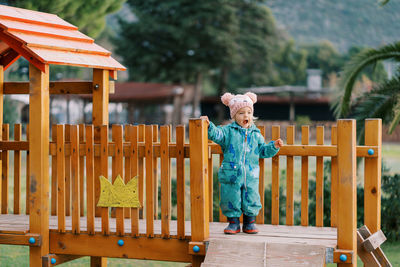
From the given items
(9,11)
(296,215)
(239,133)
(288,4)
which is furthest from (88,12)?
(288,4)

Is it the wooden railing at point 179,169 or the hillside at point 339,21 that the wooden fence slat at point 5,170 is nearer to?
the wooden railing at point 179,169

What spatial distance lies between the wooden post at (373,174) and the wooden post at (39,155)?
326cm

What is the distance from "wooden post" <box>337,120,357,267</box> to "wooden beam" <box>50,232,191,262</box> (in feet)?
4.95

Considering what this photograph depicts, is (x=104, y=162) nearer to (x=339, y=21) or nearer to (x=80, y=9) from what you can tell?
(x=80, y=9)

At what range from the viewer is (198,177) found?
17.4ft

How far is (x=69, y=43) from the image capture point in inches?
257

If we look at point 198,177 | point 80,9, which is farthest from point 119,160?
point 80,9

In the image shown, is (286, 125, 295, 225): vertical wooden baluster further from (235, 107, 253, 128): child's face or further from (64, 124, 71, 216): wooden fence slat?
(64, 124, 71, 216): wooden fence slat

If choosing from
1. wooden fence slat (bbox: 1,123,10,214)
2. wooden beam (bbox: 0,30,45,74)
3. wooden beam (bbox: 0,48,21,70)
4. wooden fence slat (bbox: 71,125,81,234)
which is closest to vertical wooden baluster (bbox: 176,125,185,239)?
wooden fence slat (bbox: 71,125,81,234)

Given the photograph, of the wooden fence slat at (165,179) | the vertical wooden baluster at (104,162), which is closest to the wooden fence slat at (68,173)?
the vertical wooden baluster at (104,162)

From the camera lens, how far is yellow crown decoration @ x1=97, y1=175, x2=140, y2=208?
5.81 metres

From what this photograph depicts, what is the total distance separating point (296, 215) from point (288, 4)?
135 m

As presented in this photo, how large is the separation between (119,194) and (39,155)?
0.93 metres

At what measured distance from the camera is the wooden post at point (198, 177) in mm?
5270
